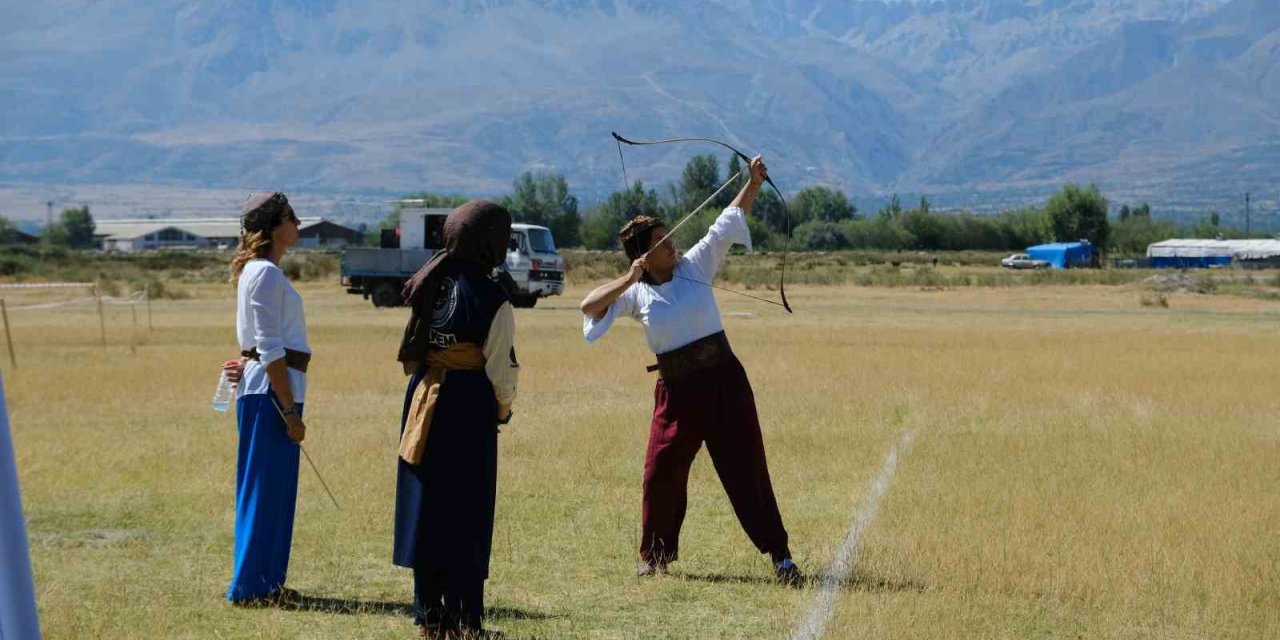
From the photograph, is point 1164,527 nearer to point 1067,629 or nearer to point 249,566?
point 1067,629

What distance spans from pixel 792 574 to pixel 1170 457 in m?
5.85

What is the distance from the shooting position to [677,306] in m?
8.95

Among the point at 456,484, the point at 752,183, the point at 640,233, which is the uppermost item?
the point at 752,183

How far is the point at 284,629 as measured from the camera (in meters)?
7.89

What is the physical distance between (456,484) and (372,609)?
126 cm

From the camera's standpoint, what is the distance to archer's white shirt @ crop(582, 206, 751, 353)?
8.95m

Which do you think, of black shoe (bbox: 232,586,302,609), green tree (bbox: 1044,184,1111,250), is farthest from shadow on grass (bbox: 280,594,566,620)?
green tree (bbox: 1044,184,1111,250)

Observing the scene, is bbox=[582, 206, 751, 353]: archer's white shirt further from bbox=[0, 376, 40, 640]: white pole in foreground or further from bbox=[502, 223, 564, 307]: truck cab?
bbox=[502, 223, 564, 307]: truck cab

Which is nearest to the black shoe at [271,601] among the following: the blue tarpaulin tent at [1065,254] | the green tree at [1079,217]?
the blue tarpaulin tent at [1065,254]

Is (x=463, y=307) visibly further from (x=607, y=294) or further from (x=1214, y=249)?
(x=1214, y=249)

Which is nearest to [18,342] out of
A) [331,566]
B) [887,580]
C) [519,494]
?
[519,494]

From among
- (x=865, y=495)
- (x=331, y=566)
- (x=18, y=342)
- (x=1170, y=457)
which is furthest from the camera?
(x=18, y=342)

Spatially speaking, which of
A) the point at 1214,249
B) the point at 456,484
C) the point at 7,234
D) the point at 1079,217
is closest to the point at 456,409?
the point at 456,484

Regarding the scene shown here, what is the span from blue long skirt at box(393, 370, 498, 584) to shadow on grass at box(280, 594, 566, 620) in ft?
2.47
